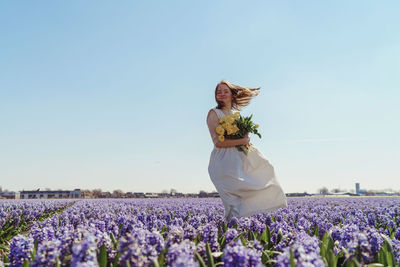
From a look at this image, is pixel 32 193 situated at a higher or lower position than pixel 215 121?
lower

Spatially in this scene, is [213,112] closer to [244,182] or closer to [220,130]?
[220,130]

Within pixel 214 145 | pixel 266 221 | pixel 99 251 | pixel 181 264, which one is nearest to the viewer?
pixel 181 264

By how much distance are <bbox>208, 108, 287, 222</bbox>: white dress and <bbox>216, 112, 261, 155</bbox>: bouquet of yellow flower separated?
23cm

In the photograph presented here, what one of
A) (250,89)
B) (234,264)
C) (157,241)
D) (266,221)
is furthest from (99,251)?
(250,89)

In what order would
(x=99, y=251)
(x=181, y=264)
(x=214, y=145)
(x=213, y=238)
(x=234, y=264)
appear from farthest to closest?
(x=214, y=145) → (x=213, y=238) → (x=99, y=251) → (x=234, y=264) → (x=181, y=264)

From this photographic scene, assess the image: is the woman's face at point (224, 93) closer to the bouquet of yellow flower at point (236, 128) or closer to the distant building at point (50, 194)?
the bouquet of yellow flower at point (236, 128)

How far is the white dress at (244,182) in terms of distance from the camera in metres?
8.28

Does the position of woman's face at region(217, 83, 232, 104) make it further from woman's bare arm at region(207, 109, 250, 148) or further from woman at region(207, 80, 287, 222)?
woman's bare arm at region(207, 109, 250, 148)

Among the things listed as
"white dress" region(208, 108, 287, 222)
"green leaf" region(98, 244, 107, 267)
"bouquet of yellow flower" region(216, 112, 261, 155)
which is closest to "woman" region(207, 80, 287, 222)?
"white dress" region(208, 108, 287, 222)

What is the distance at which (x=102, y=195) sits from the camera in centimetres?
4816

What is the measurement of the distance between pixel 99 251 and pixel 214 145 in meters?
5.95

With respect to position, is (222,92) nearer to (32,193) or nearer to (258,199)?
(258,199)

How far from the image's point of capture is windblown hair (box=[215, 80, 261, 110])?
30.5 ft

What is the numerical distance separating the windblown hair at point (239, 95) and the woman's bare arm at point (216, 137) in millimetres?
568
